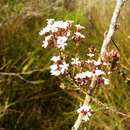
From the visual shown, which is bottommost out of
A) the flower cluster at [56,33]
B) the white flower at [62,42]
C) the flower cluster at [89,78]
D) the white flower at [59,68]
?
the flower cluster at [89,78]

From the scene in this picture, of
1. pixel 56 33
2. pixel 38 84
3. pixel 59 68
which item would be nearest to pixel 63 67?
pixel 59 68

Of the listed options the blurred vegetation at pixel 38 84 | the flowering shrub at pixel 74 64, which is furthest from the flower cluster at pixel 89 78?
the blurred vegetation at pixel 38 84

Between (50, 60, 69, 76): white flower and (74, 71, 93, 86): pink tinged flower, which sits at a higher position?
(50, 60, 69, 76): white flower

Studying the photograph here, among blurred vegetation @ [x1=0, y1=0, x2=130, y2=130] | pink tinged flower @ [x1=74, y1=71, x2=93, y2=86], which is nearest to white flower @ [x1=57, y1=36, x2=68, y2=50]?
pink tinged flower @ [x1=74, y1=71, x2=93, y2=86]

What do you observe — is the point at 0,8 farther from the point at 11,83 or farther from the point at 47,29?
the point at 47,29

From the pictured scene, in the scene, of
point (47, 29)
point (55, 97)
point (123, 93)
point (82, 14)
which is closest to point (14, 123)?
point (55, 97)

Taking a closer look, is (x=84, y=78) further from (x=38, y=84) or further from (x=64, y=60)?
(x=38, y=84)

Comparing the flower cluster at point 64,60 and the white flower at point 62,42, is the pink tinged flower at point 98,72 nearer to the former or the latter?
the flower cluster at point 64,60

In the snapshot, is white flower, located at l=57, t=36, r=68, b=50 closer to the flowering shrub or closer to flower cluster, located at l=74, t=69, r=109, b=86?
the flowering shrub

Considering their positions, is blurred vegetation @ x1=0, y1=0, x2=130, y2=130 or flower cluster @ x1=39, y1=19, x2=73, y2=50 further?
blurred vegetation @ x1=0, y1=0, x2=130, y2=130
